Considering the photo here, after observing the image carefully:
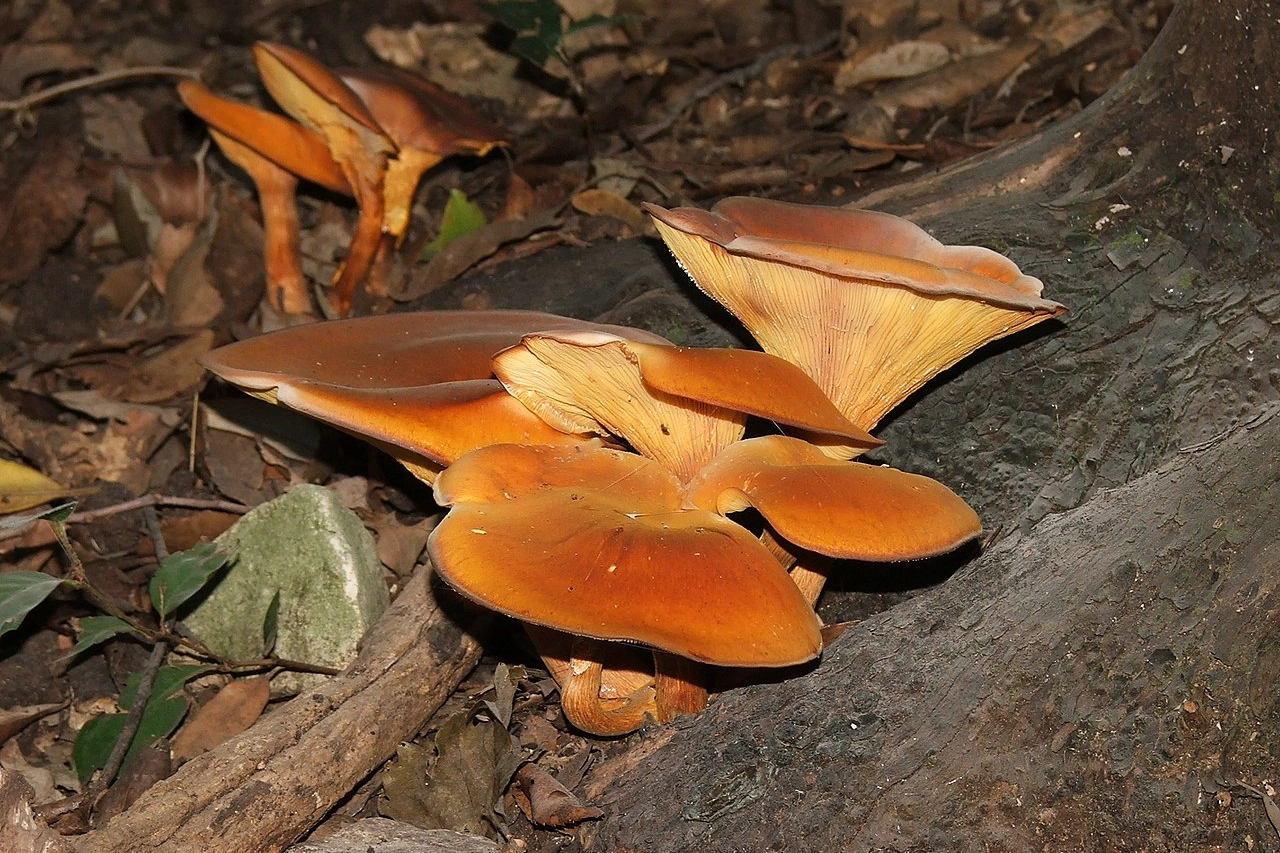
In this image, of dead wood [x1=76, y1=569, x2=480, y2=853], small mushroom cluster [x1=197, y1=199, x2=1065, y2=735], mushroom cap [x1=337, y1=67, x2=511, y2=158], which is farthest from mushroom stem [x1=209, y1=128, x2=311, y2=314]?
dead wood [x1=76, y1=569, x2=480, y2=853]

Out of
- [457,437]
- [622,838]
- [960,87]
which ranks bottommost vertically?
[622,838]

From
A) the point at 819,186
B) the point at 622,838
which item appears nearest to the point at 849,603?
the point at 622,838

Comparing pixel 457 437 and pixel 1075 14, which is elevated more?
pixel 1075 14

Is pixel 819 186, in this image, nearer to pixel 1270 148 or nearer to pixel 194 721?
pixel 1270 148

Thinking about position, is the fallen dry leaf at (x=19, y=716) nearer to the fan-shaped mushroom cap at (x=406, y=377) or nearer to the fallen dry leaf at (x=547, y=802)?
the fan-shaped mushroom cap at (x=406, y=377)

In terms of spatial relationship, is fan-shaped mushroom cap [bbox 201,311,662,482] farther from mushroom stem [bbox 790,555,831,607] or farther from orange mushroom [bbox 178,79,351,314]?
orange mushroom [bbox 178,79,351,314]

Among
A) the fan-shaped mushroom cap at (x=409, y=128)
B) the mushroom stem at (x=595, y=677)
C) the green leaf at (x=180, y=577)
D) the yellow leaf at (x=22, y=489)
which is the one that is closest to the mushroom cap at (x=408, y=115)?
the fan-shaped mushroom cap at (x=409, y=128)
